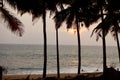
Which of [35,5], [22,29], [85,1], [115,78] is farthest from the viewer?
[85,1]

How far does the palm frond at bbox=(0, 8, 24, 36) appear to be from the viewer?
51.9 ft

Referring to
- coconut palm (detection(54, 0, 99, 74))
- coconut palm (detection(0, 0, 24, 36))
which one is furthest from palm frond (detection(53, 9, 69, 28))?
coconut palm (detection(0, 0, 24, 36))

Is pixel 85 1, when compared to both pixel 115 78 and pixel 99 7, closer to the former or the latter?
pixel 99 7

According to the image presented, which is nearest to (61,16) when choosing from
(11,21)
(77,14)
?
(77,14)

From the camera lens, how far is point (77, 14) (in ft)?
111

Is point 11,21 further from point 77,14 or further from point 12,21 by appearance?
point 77,14

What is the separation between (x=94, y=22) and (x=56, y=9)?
3.96 metres

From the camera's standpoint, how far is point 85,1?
26.0m

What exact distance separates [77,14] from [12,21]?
18175mm

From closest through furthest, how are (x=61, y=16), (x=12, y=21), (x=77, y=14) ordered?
(x=12, y=21) → (x=61, y=16) → (x=77, y=14)

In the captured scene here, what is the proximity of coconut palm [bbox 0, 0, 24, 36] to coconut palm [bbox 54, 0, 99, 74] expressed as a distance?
9.96 meters

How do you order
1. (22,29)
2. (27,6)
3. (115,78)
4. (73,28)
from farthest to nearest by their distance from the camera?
(73,28), (115,78), (27,6), (22,29)

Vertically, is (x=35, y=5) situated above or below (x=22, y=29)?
above

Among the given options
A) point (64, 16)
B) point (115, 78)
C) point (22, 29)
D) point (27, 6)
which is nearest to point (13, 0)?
point (27, 6)
